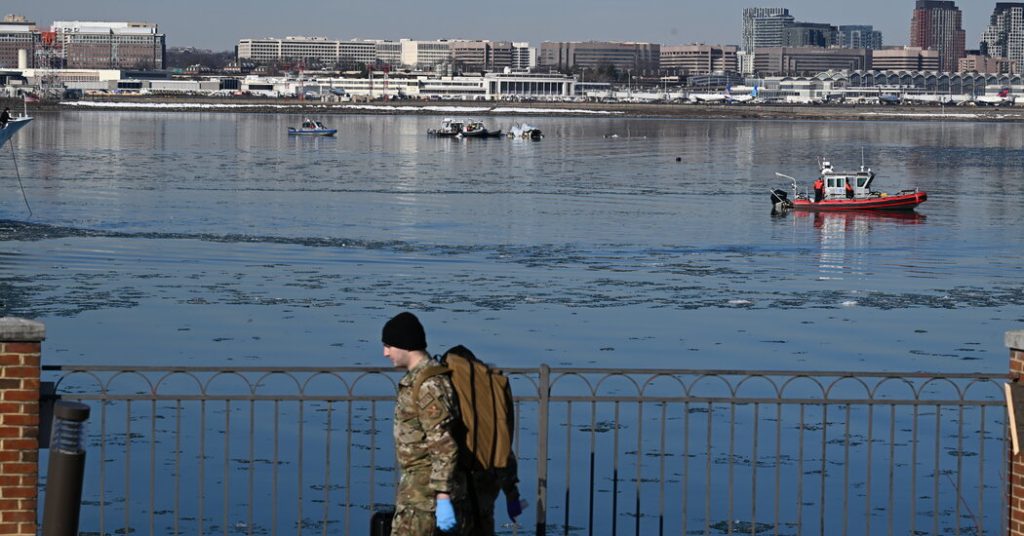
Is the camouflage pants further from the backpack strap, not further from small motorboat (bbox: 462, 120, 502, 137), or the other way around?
small motorboat (bbox: 462, 120, 502, 137)

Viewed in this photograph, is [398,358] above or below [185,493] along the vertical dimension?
above

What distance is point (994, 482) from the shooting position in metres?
15.8

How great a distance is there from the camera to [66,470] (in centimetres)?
734

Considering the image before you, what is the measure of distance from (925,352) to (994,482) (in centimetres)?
685

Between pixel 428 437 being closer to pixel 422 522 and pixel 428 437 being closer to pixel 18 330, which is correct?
pixel 422 522

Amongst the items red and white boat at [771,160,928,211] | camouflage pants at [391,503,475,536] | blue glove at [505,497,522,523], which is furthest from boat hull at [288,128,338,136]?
camouflage pants at [391,503,475,536]

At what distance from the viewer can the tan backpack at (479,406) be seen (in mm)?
7930

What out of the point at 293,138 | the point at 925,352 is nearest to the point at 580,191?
the point at 925,352

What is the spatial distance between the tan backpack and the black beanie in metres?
0.16

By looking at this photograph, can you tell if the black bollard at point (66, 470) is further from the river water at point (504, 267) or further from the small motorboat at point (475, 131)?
the small motorboat at point (475, 131)

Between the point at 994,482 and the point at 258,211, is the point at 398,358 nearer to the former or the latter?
the point at 994,482

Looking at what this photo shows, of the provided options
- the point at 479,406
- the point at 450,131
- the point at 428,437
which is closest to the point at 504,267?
the point at 479,406

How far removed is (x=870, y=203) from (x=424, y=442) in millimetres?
48002

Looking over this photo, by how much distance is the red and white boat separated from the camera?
53.5m
